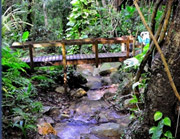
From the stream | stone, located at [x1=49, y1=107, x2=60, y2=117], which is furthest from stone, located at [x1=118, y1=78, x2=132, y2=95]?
stone, located at [x1=49, y1=107, x2=60, y2=117]

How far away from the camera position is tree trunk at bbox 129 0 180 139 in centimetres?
169

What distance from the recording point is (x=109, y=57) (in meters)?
5.88

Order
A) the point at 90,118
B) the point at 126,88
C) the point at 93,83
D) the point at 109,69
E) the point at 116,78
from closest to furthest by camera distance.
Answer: the point at 90,118
the point at 126,88
the point at 116,78
the point at 93,83
the point at 109,69

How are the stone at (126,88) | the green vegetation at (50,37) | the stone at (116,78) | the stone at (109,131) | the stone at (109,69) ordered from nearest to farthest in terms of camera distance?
the green vegetation at (50,37) → the stone at (109,131) → the stone at (126,88) → the stone at (116,78) → the stone at (109,69)

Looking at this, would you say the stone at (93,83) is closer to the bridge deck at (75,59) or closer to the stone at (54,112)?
the bridge deck at (75,59)

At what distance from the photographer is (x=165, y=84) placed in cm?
178

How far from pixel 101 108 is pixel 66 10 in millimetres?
8268

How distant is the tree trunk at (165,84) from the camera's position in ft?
5.54

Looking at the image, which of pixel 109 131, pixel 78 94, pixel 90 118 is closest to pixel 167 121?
pixel 109 131

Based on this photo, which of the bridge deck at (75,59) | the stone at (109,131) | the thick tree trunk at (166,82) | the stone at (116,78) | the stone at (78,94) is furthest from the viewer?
the stone at (116,78)

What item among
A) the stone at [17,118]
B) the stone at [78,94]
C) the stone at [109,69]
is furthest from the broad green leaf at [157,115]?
the stone at [109,69]

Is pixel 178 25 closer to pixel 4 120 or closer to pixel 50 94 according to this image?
pixel 4 120

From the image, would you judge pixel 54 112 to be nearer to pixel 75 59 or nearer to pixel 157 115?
pixel 75 59

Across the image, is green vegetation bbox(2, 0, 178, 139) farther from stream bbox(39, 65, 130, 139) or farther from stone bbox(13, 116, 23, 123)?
stream bbox(39, 65, 130, 139)
